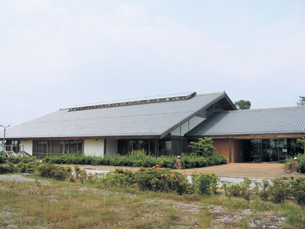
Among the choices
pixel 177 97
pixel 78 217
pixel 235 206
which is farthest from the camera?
pixel 177 97

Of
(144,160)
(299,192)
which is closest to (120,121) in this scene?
(144,160)

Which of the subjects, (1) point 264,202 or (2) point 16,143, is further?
(2) point 16,143

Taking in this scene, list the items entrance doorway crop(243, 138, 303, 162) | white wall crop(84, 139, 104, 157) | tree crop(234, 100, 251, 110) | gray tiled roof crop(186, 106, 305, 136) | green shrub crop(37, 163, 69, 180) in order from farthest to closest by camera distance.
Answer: tree crop(234, 100, 251, 110) < white wall crop(84, 139, 104, 157) < entrance doorway crop(243, 138, 303, 162) < gray tiled roof crop(186, 106, 305, 136) < green shrub crop(37, 163, 69, 180)

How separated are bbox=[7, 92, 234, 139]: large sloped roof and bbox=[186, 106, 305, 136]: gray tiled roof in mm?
1618

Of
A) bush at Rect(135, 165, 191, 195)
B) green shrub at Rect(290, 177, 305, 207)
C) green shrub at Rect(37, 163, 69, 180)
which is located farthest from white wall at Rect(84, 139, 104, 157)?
green shrub at Rect(290, 177, 305, 207)

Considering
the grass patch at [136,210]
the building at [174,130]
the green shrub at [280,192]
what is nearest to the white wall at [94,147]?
the building at [174,130]

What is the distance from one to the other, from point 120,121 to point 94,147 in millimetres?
3017

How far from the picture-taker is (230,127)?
2303cm

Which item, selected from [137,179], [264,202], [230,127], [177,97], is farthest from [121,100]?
[264,202]

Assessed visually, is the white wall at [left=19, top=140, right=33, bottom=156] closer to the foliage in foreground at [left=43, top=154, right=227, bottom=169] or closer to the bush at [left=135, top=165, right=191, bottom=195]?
the foliage in foreground at [left=43, top=154, right=227, bottom=169]

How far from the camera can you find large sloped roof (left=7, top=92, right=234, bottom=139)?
21.6m

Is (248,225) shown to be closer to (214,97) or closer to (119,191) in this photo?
(119,191)

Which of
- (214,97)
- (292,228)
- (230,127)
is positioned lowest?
(292,228)

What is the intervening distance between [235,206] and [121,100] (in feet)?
89.0
